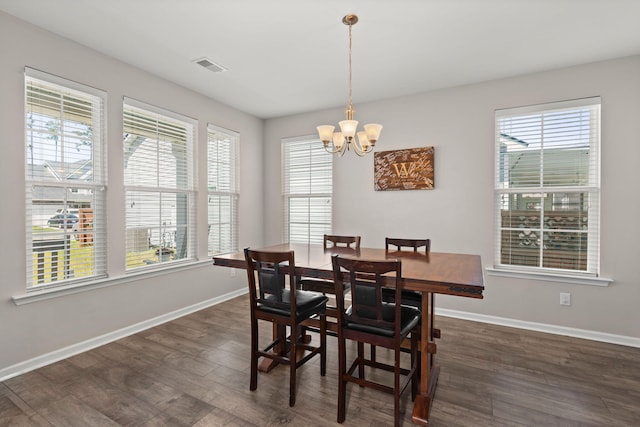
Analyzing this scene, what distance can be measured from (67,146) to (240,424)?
2732 mm

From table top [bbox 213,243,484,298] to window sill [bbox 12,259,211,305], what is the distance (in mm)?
1254

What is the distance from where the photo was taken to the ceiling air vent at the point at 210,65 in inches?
124

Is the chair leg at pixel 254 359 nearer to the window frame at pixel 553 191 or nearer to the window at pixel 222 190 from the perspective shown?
the window at pixel 222 190

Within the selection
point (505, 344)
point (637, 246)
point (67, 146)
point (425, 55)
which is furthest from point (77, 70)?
point (637, 246)

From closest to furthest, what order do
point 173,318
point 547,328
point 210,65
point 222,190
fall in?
point 210,65 → point 547,328 → point 173,318 → point 222,190

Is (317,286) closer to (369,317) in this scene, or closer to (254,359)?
(254,359)

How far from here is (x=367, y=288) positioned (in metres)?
1.91

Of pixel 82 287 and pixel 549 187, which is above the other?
pixel 549 187

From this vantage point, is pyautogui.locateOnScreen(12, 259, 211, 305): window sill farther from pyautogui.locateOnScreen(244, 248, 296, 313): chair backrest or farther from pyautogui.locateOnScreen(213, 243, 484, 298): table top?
pyautogui.locateOnScreen(244, 248, 296, 313): chair backrest

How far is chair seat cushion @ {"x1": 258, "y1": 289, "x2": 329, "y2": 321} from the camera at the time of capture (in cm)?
223

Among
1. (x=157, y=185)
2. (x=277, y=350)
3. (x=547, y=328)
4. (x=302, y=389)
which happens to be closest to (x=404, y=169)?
(x=547, y=328)

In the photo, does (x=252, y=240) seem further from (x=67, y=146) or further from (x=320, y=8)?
(x=320, y=8)

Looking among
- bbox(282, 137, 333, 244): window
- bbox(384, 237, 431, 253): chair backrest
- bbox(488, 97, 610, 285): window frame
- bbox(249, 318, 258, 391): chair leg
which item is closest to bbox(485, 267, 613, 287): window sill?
bbox(488, 97, 610, 285): window frame

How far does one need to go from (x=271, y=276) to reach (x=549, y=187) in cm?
314
